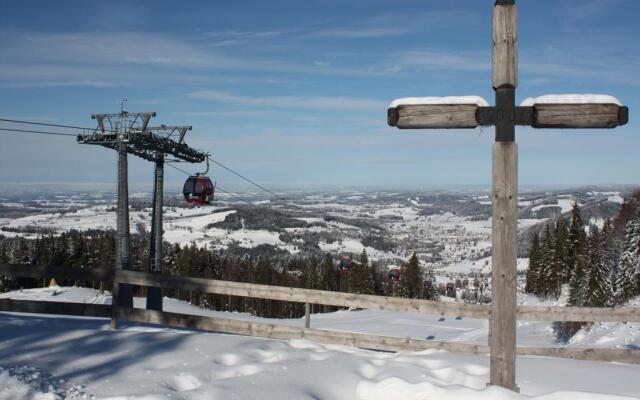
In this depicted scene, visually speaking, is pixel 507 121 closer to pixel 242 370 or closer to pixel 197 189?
pixel 242 370

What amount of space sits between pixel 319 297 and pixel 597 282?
122 ft

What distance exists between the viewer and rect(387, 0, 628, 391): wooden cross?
4.74 metres

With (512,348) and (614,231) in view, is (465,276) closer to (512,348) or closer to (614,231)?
(614,231)

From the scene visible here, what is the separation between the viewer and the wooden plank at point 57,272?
25.5 ft

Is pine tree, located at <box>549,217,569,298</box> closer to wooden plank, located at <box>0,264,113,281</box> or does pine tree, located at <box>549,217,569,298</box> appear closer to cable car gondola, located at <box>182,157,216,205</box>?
cable car gondola, located at <box>182,157,216,205</box>

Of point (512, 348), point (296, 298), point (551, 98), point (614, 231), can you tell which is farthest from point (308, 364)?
point (614, 231)

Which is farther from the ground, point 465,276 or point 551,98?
point 551,98

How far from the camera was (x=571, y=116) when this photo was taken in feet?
15.6

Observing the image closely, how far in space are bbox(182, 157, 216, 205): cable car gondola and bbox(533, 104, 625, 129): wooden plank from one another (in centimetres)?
1602

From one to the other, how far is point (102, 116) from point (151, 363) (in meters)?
12.6

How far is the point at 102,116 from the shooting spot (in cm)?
1614

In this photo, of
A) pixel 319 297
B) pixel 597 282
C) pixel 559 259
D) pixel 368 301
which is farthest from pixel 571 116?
pixel 559 259

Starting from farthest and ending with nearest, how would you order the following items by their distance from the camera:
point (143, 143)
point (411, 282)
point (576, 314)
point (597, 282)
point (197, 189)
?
1. point (411, 282)
2. point (597, 282)
3. point (197, 189)
4. point (143, 143)
5. point (576, 314)

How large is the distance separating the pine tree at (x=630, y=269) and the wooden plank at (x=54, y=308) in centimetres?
3649
